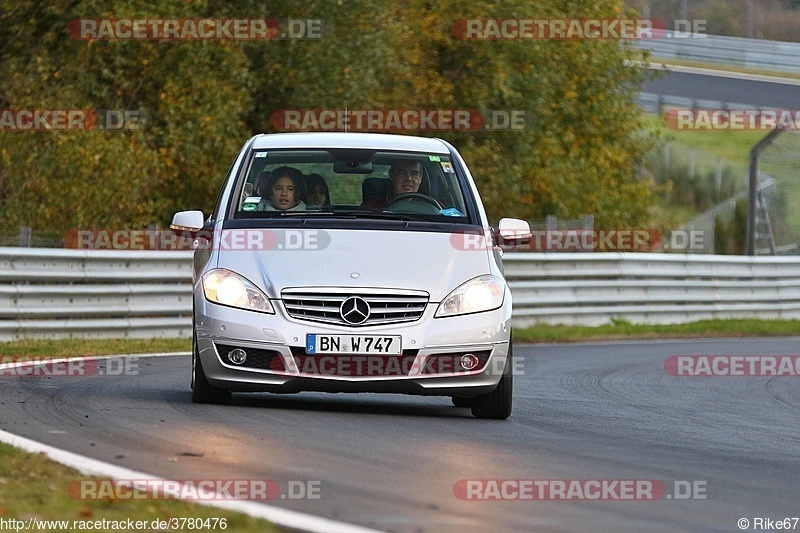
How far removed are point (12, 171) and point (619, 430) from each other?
48.4 ft

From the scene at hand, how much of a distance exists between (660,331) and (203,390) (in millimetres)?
13259

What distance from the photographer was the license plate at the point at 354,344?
Answer: 338 inches

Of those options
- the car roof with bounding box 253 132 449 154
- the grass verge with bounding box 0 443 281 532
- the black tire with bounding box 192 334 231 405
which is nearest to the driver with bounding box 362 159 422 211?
the car roof with bounding box 253 132 449 154

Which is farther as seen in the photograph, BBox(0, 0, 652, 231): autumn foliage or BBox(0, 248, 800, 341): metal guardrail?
BBox(0, 0, 652, 231): autumn foliage

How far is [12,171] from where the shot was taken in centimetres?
2178

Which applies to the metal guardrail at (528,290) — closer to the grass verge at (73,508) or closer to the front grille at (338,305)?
the front grille at (338,305)

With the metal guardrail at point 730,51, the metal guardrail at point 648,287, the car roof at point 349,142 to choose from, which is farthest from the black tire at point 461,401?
the metal guardrail at point 730,51

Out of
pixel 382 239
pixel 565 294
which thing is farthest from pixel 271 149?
pixel 565 294

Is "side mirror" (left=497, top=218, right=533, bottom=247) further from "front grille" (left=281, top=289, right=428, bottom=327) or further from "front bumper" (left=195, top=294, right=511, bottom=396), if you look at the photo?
"front grille" (left=281, top=289, right=428, bottom=327)

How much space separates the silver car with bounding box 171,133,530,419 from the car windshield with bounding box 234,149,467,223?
0.01 metres

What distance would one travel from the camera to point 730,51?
4691 centimetres

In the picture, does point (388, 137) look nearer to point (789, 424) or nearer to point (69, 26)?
point (789, 424)

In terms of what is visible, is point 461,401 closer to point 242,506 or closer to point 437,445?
point 437,445

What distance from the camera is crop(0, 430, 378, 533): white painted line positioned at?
17.6ft
